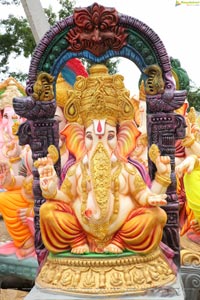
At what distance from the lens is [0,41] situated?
1662 cm

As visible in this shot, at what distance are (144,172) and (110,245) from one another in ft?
1.69

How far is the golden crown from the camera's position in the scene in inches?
130

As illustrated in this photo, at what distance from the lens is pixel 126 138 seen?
11.0 ft

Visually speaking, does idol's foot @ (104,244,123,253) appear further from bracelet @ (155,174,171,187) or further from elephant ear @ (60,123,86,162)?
elephant ear @ (60,123,86,162)

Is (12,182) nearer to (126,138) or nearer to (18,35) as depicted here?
(126,138)

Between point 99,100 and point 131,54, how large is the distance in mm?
415

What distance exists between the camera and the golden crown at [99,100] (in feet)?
10.8

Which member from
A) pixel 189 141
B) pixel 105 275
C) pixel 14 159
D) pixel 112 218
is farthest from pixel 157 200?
pixel 14 159

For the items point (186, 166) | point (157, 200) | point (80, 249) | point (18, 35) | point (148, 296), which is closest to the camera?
point (148, 296)

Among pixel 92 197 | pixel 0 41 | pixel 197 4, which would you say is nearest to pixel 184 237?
pixel 92 197

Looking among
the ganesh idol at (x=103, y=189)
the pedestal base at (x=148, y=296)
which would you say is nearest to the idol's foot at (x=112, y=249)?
the ganesh idol at (x=103, y=189)

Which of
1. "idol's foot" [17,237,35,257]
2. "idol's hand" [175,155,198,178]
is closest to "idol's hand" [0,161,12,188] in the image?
"idol's foot" [17,237,35,257]

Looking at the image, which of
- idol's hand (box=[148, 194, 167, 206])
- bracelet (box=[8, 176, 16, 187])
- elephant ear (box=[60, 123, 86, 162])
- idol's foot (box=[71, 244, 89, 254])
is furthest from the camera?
bracelet (box=[8, 176, 16, 187])

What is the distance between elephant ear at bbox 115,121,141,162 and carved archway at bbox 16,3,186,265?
158 mm
